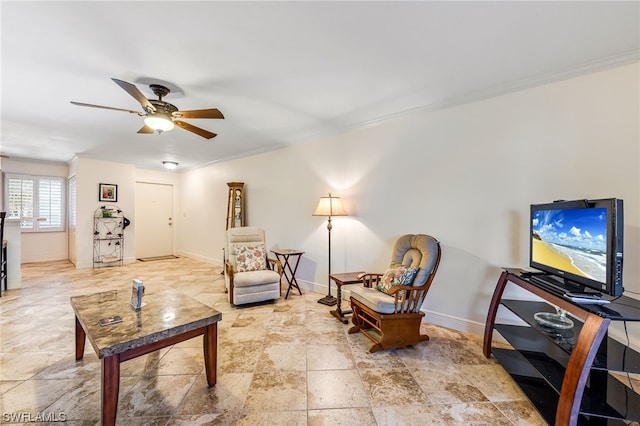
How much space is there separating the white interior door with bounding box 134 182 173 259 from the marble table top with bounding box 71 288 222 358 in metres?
5.29

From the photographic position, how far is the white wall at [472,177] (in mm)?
2061

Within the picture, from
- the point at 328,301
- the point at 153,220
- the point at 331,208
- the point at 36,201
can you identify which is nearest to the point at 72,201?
the point at 36,201

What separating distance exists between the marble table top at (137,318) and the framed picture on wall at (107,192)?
4.67 m

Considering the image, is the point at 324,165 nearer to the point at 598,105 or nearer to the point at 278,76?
the point at 278,76

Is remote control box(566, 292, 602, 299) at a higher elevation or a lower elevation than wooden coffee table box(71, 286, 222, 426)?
higher

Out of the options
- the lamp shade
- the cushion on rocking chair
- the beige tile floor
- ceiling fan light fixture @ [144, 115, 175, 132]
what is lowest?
the beige tile floor

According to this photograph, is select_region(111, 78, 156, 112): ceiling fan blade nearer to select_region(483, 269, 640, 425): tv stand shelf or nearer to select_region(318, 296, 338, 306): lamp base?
select_region(318, 296, 338, 306): lamp base

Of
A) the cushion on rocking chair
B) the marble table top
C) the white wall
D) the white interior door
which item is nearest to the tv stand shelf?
the white wall

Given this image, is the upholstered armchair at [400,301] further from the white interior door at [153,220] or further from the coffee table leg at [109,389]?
the white interior door at [153,220]

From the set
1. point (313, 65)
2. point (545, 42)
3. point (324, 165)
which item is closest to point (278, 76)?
point (313, 65)

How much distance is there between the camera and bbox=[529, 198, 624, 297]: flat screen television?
1.50 meters

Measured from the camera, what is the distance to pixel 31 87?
2461 mm

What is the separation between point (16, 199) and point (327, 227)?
697 centimetres

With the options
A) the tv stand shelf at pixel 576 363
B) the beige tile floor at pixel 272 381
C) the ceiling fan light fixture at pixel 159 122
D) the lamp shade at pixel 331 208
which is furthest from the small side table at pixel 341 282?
the ceiling fan light fixture at pixel 159 122
